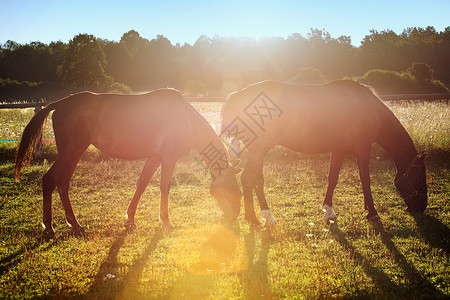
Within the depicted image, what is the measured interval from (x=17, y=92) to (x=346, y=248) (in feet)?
157

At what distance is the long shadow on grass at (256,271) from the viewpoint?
370cm

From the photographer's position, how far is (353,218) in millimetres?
6367

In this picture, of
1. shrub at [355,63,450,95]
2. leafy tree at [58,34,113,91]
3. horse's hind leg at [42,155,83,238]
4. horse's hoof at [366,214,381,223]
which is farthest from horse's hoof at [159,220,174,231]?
leafy tree at [58,34,113,91]

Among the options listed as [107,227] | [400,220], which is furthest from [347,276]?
[107,227]

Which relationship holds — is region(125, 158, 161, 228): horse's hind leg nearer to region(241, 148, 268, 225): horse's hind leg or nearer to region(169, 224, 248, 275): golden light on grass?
region(169, 224, 248, 275): golden light on grass

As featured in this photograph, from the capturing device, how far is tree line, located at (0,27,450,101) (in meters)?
40.6

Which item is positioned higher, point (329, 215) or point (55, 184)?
point (55, 184)

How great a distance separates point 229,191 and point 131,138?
2024mm

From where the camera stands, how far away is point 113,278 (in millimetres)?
4023

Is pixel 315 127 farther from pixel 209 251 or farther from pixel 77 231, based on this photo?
pixel 77 231

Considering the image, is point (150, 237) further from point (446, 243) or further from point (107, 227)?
point (446, 243)

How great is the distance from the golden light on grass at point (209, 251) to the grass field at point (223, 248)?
0.7 inches

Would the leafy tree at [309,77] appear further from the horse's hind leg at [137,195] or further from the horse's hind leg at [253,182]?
the horse's hind leg at [137,195]

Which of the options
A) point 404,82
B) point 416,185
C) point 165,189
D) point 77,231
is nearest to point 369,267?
point 416,185
